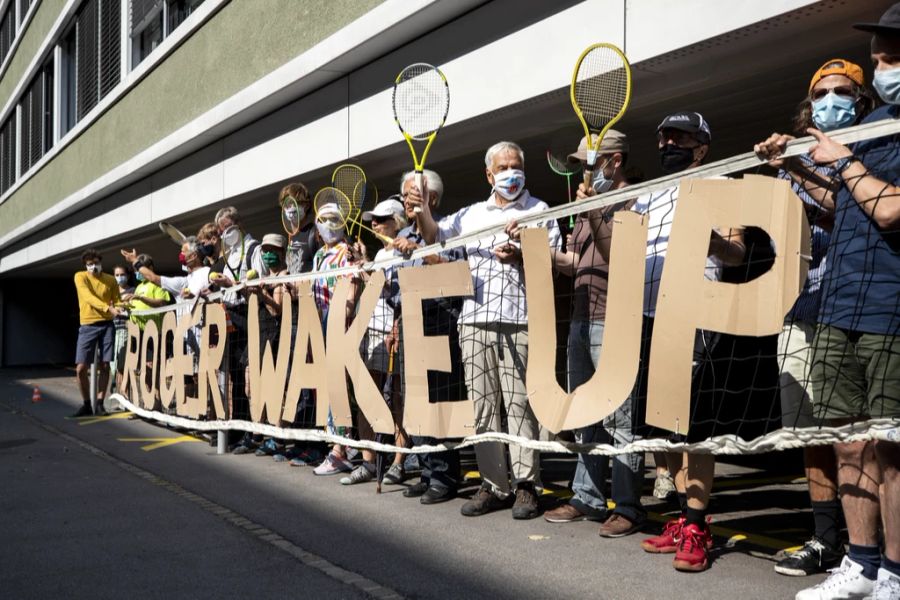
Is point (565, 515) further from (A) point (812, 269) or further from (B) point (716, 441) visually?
(A) point (812, 269)

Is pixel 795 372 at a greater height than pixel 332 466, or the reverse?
pixel 795 372

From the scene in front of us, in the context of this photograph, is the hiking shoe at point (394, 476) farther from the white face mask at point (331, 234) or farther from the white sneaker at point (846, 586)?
the white sneaker at point (846, 586)

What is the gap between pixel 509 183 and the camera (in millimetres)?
5555

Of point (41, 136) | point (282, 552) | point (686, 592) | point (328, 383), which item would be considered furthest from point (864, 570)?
point (41, 136)

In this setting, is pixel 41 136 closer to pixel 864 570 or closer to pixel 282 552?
pixel 282 552

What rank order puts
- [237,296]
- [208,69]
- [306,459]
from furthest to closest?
[208,69], [237,296], [306,459]

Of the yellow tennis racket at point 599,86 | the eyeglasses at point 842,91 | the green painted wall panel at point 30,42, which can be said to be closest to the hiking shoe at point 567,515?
the yellow tennis racket at point 599,86

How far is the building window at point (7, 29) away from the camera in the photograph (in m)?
30.0

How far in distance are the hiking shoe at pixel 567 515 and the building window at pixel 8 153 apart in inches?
1115

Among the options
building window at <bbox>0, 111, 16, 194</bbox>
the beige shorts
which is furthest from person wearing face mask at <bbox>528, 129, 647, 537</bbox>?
building window at <bbox>0, 111, 16, 194</bbox>

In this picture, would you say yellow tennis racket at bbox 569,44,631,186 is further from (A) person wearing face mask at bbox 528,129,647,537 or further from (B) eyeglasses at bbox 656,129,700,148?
(B) eyeglasses at bbox 656,129,700,148

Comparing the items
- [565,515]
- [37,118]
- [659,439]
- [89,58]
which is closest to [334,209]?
[565,515]

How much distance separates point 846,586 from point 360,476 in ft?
12.7

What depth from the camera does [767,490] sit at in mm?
6711
